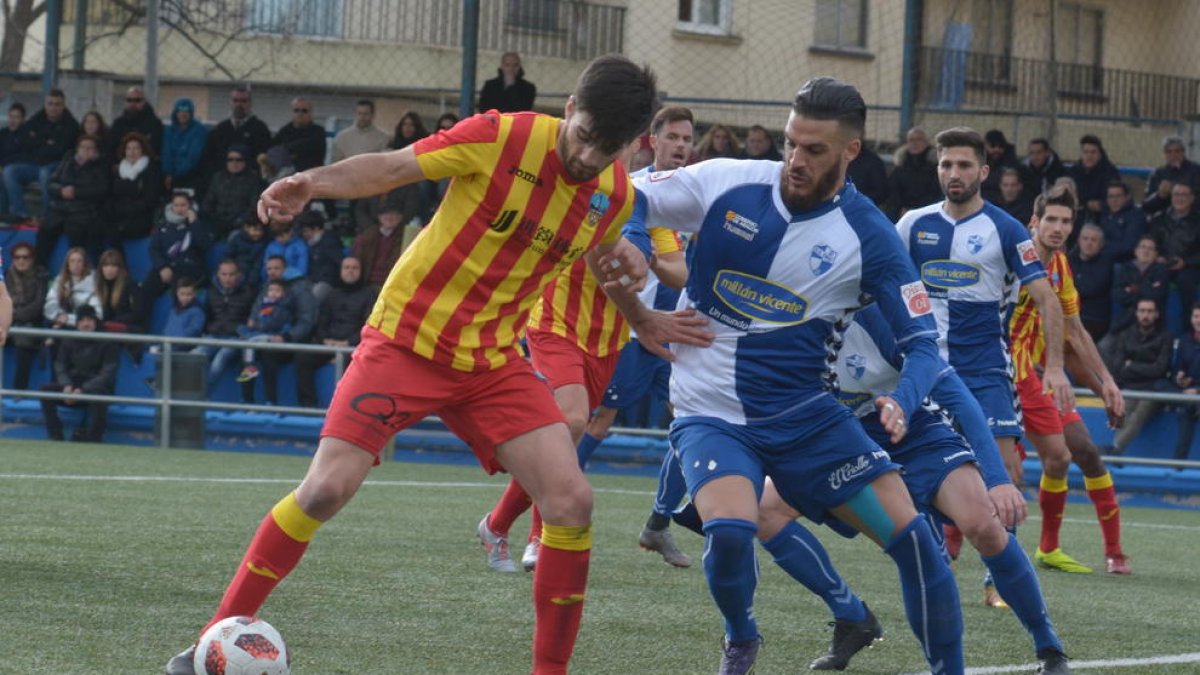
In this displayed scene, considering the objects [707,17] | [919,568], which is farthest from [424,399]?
[707,17]

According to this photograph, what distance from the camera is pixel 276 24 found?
25.3 meters

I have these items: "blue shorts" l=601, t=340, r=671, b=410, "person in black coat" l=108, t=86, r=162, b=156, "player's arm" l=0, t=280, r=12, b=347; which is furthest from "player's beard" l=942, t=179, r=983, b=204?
"person in black coat" l=108, t=86, r=162, b=156

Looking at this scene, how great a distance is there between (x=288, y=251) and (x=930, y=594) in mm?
12196

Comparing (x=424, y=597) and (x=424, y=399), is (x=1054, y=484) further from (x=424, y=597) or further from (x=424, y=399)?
(x=424, y=399)

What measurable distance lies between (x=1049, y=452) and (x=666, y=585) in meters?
2.56

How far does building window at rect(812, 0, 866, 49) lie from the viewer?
2003cm

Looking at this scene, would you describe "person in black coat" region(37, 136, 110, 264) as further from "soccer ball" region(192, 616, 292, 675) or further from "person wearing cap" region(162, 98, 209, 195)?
"soccer ball" region(192, 616, 292, 675)

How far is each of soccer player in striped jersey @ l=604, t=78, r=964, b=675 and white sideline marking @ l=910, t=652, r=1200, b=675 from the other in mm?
984

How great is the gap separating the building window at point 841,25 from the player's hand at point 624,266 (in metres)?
15.1

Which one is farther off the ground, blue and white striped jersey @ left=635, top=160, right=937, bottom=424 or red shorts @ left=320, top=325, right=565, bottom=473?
blue and white striped jersey @ left=635, top=160, right=937, bottom=424

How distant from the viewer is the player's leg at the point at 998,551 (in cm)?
562

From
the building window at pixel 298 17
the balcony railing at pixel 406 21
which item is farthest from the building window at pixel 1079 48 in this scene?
the building window at pixel 298 17

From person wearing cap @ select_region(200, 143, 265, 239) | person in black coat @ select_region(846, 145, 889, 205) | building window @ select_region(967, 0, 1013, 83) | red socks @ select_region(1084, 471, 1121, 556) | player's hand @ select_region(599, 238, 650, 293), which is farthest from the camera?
building window @ select_region(967, 0, 1013, 83)

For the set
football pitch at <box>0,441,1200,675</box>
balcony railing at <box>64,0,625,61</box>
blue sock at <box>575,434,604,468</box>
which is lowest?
football pitch at <box>0,441,1200,675</box>
